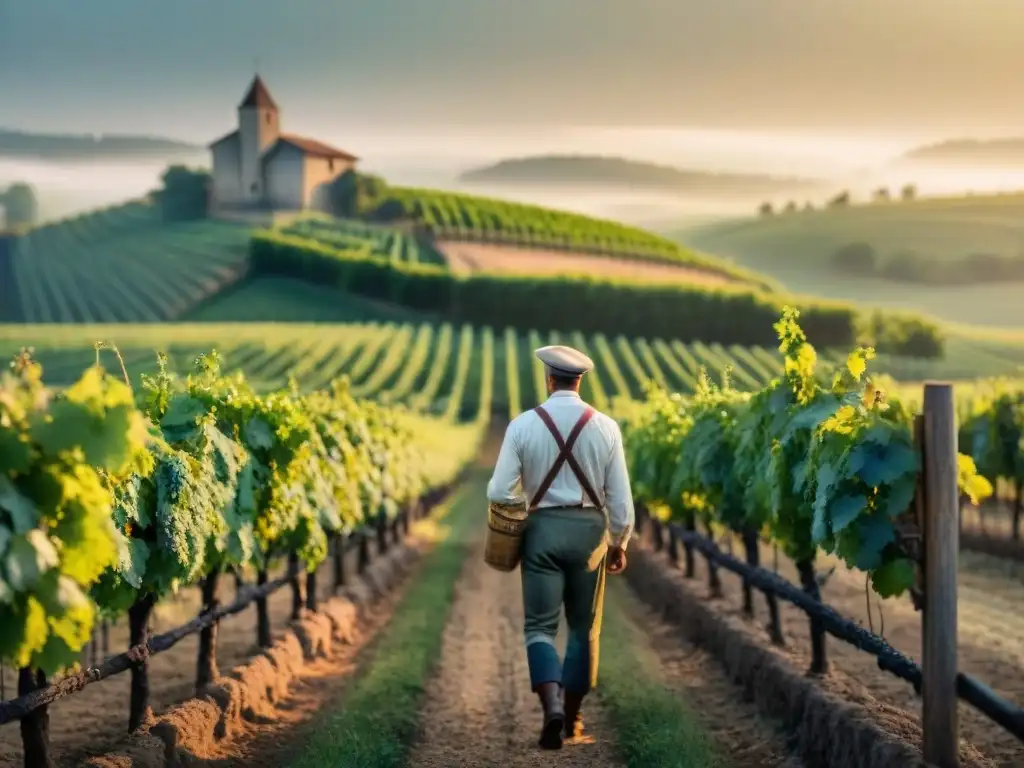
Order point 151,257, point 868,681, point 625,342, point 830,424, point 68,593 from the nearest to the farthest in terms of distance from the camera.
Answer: point 68,593
point 830,424
point 868,681
point 625,342
point 151,257

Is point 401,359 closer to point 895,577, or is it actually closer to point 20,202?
point 895,577

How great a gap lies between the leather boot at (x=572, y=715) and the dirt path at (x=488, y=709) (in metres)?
0.07

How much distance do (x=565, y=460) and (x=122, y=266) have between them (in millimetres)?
97030

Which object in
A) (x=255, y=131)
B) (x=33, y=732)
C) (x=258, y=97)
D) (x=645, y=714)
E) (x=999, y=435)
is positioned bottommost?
(x=645, y=714)

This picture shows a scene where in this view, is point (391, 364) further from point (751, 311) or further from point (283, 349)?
point (751, 311)

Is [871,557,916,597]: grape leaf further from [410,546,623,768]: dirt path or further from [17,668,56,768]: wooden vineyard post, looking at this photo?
[17,668,56,768]: wooden vineyard post

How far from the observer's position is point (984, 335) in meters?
90.4

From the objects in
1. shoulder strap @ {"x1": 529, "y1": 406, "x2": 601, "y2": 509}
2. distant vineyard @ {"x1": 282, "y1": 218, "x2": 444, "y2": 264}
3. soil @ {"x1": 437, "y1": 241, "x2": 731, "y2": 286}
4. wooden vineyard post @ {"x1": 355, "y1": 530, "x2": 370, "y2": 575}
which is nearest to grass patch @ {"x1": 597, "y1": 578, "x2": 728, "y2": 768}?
shoulder strap @ {"x1": 529, "y1": 406, "x2": 601, "y2": 509}

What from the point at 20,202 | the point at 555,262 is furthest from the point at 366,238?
the point at 20,202

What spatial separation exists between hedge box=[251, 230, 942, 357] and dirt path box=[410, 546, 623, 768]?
69268 mm

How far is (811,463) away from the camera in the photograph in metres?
7.00

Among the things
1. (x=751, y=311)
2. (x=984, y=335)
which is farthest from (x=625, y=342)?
(x=984, y=335)

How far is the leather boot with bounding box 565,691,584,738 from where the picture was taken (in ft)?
24.3

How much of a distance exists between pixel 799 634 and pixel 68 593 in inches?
335
